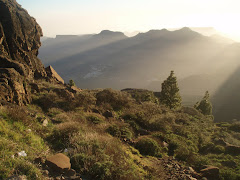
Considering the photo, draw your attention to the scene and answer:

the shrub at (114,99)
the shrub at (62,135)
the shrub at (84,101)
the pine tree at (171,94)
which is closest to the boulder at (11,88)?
the shrub at (84,101)

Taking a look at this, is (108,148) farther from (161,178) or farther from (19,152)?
(19,152)

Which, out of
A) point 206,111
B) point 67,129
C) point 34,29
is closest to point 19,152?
point 67,129

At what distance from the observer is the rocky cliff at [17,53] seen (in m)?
10.2

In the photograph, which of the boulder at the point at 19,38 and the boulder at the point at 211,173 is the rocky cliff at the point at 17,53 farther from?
the boulder at the point at 211,173

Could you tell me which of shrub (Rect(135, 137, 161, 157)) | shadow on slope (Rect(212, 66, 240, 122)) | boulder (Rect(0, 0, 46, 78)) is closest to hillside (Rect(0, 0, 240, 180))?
shrub (Rect(135, 137, 161, 157))

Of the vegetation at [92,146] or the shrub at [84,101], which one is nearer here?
the vegetation at [92,146]

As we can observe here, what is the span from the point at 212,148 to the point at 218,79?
21929cm

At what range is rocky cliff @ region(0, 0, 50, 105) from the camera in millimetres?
10203

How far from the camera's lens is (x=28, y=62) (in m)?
22.5


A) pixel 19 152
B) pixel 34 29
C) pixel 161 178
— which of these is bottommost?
pixel 161 178

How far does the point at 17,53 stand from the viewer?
20.3 m

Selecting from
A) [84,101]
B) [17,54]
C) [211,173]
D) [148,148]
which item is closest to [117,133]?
[148,148]

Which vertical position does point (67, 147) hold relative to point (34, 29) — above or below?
below

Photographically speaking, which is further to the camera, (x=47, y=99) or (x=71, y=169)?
(x=47, y=99)
